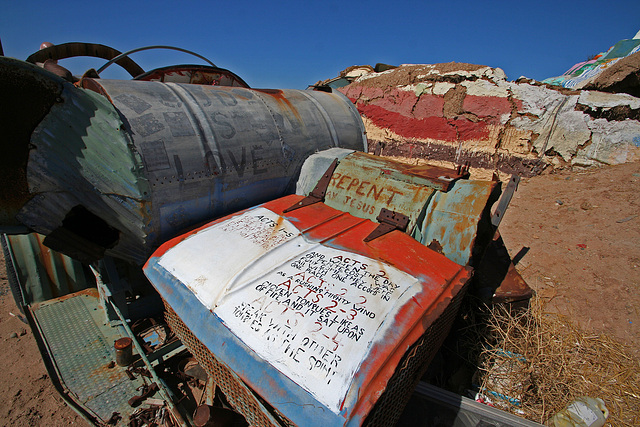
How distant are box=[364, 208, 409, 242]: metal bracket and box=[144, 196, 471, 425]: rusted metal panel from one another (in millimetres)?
47


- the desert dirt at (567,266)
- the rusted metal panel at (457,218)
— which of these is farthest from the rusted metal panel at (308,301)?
the desert dirt at (567,266)

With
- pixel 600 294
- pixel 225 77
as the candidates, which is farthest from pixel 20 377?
pixel 600 294

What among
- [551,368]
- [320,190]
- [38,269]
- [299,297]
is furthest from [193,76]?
[551,368]

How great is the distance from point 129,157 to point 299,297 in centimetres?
151

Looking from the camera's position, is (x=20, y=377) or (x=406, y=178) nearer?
(x=406, y=178)

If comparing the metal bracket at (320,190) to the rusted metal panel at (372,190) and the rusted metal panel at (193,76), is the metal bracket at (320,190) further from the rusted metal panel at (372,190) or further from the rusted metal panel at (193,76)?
the rusted metal panel at (193,76)

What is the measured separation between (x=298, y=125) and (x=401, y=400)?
256 cm

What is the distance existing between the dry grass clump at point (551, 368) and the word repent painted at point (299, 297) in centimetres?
152

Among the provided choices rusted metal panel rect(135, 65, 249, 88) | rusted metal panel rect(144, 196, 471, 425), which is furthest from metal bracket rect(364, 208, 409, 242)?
rusted metal panel rect(135, 65, 249, 88)

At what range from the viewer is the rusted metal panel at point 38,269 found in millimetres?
3170

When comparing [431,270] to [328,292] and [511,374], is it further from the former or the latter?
[511,374]

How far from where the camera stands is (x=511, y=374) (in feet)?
8.24

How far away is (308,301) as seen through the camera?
5.69 feet

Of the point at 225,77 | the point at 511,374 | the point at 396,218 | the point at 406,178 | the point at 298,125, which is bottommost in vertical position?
the point at 511,374
